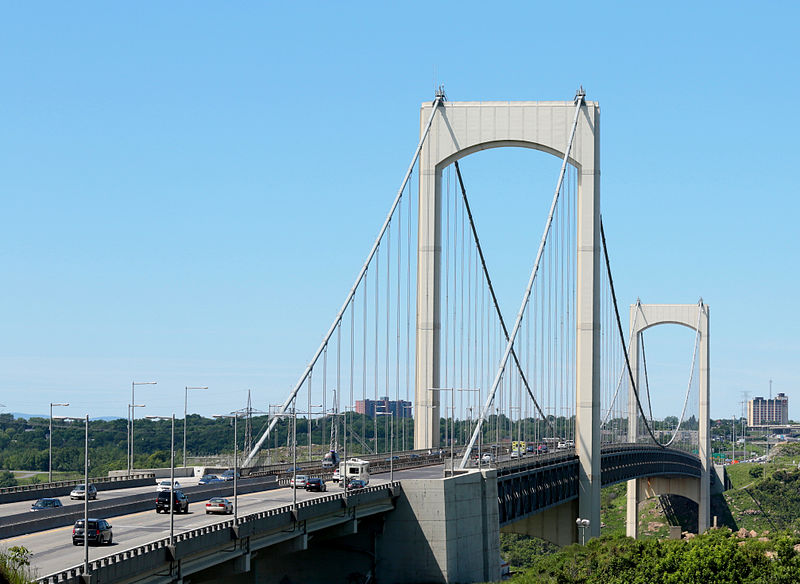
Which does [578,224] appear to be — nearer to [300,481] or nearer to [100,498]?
[300,481]

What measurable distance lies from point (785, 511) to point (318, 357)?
4332 inches

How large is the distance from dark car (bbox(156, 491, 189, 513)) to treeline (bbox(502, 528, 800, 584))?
16250 mm

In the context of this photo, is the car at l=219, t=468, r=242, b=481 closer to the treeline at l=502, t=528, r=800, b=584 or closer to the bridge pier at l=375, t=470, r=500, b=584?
the bridge pier at l=375, t=470, r=500, b=584

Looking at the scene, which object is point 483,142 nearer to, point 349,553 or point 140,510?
point 349,553

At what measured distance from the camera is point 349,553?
50594 mm

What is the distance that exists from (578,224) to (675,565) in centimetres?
2480

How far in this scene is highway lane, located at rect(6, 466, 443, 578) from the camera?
31594 mm

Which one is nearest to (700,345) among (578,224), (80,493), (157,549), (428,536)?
(578,224)

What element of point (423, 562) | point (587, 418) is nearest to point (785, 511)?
point (587, 418)

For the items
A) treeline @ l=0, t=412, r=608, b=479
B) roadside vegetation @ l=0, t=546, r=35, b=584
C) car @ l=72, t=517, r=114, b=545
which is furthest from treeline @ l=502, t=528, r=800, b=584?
roadside vegetation @ l=0, t=546, r=35, b=584

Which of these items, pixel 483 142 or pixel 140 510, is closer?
pixel 140 510

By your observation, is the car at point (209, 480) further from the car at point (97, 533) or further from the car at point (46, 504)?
the car at point (97, 533)

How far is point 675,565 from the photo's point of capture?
5334 centimetres

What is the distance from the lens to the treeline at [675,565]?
52.7 meters
